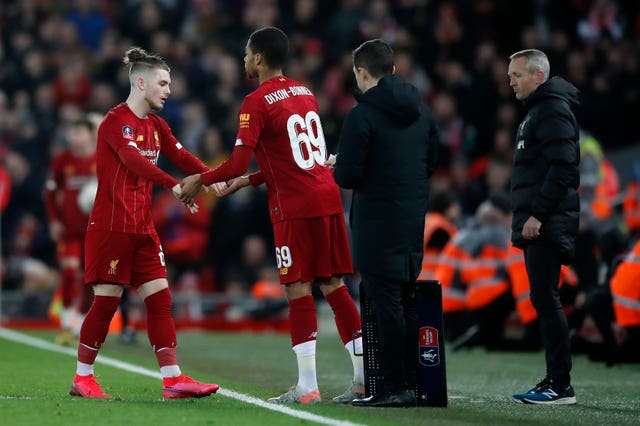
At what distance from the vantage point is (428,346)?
770cm

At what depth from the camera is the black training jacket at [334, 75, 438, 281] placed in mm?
7359

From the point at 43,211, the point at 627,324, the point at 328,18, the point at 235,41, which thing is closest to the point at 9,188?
the point at 43,211

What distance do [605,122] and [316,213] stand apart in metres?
11.8

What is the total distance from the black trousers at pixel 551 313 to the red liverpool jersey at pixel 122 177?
2.28 m

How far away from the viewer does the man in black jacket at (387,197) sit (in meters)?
7.36

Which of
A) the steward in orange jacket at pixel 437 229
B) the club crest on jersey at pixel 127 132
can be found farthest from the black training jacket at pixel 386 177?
the steward in orange jacket at pixel 437 229

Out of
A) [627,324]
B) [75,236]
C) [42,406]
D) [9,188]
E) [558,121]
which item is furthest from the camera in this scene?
[9,188]

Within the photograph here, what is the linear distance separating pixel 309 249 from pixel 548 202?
1435mm

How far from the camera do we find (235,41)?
68.0 ft

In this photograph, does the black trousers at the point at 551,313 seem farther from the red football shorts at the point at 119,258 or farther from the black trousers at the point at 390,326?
the red football shorts at the point at 119,258

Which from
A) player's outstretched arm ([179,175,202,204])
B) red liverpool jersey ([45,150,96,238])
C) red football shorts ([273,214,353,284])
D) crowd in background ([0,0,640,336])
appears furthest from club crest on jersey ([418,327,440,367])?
crowd in background ([0,0,640,336])

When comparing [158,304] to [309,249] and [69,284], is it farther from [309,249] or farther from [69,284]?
[69,284]

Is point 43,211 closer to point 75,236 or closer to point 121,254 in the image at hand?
point 75,236

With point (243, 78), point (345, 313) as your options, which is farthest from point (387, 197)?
point (243, 78)
